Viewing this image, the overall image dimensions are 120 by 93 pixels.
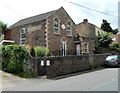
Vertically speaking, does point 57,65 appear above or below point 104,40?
below

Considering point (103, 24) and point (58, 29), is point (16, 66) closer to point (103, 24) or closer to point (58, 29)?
point (58, 29)

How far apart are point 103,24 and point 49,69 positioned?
4874 cm

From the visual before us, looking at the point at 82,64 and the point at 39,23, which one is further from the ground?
the point at 39,23

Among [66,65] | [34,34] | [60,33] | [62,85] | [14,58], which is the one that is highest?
[60,33]

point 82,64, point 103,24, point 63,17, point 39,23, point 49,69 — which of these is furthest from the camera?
point 103,24

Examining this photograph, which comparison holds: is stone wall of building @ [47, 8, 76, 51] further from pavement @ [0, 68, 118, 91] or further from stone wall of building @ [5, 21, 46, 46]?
pavement @ [0, 68, 118, 91]

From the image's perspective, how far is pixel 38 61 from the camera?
12188mm

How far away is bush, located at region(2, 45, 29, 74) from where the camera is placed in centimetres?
1233

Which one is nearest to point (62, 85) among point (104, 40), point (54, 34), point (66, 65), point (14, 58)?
point (66, 65)

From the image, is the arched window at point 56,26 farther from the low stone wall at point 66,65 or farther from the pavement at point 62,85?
the pavement at point 62,85

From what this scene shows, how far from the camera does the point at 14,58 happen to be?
40.4 feet

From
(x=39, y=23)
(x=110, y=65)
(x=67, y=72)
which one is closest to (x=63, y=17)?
(x=39, y=23)

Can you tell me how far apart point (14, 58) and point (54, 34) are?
10.5 m

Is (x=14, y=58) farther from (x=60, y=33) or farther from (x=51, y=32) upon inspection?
(x=60, y=33)
